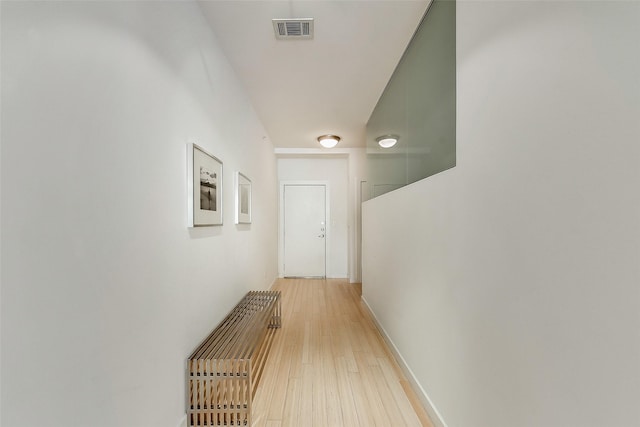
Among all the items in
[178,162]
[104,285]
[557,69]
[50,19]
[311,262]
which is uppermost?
[50,19]

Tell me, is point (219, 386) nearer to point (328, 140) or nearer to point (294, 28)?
point (294, 28)

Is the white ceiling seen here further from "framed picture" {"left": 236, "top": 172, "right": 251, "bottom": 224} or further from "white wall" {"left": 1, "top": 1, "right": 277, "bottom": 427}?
"framed picture" {"left": 236, "top": 172, "right": 251, "bottom": 224}

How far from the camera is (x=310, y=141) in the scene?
17.5ft

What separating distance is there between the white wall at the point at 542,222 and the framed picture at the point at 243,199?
190cm

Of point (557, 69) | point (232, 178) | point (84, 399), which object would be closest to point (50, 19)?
point (84, 399)

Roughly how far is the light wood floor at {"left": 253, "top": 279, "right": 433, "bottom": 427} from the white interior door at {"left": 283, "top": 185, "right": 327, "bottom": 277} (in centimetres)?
252

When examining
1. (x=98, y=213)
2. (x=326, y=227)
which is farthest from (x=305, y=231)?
(x=98, y=213)

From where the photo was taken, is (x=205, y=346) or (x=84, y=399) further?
(x=205, y=346)

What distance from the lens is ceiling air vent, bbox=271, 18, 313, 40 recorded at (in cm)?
208

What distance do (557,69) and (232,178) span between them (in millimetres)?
2438

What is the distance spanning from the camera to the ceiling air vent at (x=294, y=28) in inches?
81.7

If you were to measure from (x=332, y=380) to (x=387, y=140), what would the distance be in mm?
2293

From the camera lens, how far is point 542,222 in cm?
97

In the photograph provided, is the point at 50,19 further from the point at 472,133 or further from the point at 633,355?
the point at 633,355
